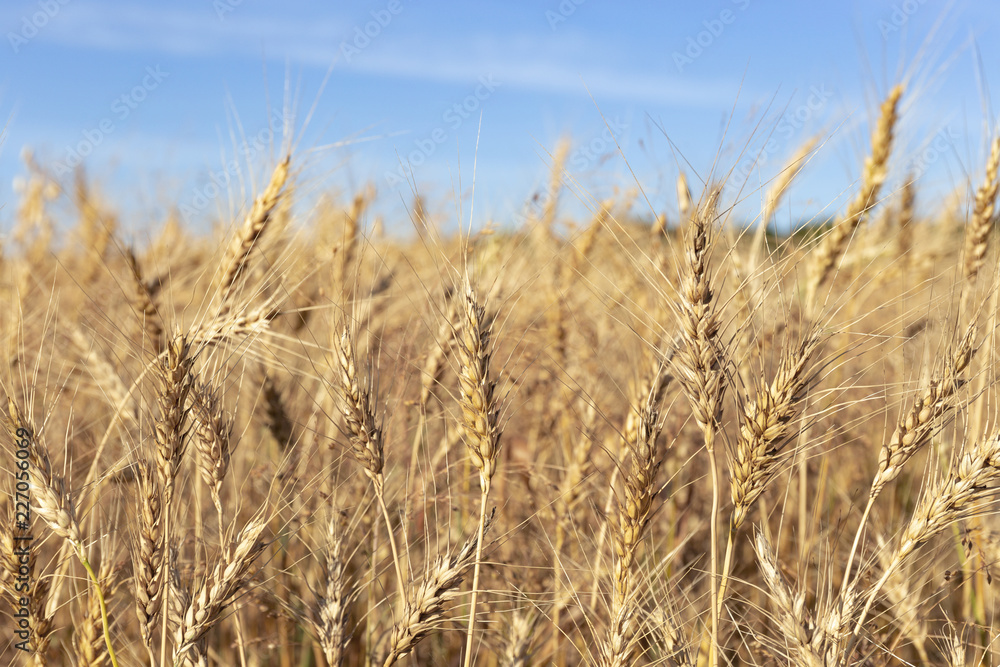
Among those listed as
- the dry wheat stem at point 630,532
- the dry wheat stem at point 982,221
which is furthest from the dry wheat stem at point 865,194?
the dry wheat stem at point 630,532

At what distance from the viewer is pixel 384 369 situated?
2920mm

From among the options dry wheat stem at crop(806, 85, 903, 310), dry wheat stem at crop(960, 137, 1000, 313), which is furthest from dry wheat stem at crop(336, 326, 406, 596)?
dry wheat stem at crop(960, 137, 1000, 313)

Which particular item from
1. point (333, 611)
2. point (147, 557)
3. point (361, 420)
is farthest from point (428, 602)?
point (147, 557)

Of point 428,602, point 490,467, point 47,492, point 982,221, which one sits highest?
point 982,221

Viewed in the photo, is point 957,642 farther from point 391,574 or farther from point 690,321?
point 391,574

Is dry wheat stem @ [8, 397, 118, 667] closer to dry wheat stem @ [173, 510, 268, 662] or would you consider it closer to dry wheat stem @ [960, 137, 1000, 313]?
dry wheat stem @ [173, 510, 268, 662]

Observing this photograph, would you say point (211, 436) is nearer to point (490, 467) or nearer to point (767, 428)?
point (490, 467)

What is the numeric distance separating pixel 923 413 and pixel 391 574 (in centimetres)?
222

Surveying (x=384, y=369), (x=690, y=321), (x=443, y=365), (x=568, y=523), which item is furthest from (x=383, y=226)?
(x=690, y=321)

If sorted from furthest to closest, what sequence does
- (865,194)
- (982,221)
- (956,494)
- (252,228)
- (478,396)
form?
1. (865,194)
2. (982,221)
3. (252,228)
4. (478,396)
5. (956,494)

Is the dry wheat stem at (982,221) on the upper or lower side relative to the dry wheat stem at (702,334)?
upper

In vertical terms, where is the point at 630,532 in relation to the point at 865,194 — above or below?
below

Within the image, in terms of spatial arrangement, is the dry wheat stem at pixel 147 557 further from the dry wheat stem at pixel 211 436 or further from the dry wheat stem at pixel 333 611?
the dry wheat stem at pixel 333 611

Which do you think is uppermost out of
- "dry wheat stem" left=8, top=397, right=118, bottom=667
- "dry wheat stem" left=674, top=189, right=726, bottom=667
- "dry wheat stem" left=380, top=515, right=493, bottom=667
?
"dry wheat stem" left=674, top=189, right=726, bottom=667
